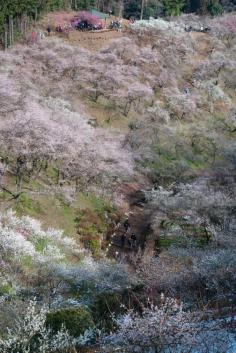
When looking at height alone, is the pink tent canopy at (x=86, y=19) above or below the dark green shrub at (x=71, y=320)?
above

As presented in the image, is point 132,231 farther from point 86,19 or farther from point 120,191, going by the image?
point 86,19

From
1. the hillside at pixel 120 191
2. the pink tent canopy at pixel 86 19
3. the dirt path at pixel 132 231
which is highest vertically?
the pink tent canopy at pixel 86 19

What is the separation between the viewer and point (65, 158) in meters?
39.8

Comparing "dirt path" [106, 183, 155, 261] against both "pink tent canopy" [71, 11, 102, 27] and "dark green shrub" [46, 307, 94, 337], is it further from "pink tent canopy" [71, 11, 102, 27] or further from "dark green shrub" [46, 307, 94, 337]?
"pink tent canopy" [71, 11, 102, 27]

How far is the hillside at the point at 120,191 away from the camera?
17.2 metres

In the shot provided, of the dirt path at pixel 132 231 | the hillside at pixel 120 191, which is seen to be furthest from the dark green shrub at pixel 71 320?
the dirt path at pixel 132 231

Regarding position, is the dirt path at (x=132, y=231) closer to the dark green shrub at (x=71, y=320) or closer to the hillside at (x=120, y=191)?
the hillside at (x=120, y=191)

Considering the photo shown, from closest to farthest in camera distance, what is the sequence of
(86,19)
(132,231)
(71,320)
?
(71,320) < (132,231) < (86,19)

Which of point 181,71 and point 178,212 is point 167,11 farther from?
Answer: point 178,212

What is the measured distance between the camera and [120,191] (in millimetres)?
47000

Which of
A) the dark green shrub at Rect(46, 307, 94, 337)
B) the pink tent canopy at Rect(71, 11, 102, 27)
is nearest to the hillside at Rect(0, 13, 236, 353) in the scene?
the dark green shrub at Rect(46, 307, 94, 337)

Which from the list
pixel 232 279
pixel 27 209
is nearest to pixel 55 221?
pixel 27 209

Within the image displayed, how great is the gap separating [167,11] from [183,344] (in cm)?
9621

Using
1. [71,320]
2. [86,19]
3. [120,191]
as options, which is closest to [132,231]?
[120,191]
